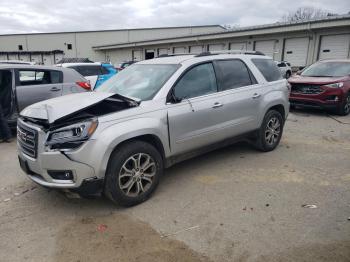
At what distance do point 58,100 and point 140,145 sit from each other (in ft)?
4.24

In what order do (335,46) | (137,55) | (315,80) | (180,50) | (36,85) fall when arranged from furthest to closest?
(137,55) → (180,50) → (335,46) → (315,80) → (36,85)

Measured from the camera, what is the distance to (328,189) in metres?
4.44

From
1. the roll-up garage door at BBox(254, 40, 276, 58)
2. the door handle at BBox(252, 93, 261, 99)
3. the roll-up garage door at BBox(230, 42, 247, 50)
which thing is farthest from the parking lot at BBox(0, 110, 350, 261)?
the roll-up garage door at BBox(230, 42, 247, 50)

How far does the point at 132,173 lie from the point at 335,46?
21386 millimetres

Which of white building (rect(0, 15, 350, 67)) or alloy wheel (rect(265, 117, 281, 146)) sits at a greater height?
white building (rect(0, 15, 350, 67))

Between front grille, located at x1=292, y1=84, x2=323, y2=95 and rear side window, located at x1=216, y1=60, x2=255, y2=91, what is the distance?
5.07 metres

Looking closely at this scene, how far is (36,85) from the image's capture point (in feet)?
24.5

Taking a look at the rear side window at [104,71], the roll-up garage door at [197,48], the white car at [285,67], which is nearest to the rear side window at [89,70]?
the rear side window at [104,71]

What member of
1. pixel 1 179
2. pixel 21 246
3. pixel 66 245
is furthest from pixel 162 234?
pixel 1 179

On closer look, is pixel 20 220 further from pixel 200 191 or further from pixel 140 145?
pixel 200 191

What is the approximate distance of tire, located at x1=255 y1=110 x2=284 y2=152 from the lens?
582cm

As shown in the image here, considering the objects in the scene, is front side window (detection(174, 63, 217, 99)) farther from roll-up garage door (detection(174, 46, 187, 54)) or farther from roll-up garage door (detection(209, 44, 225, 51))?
roll-up garage door (detection(174, 46, 187, 54))

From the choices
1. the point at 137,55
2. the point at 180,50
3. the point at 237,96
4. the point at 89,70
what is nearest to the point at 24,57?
the point at 137,55

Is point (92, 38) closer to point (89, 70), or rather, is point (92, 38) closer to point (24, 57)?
point (24, 57)
